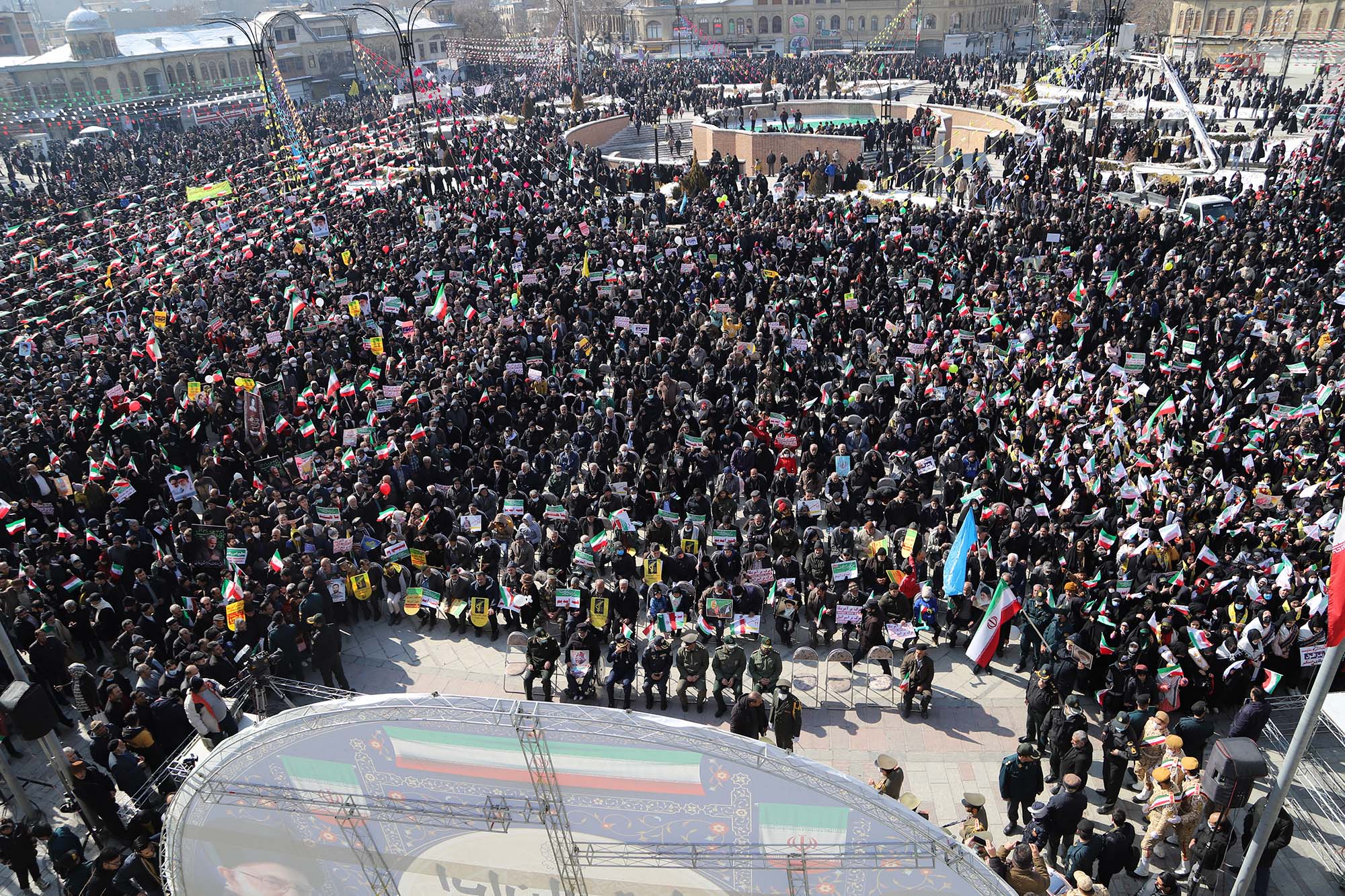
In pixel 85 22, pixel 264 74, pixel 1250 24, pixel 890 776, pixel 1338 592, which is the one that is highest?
pixel 85 22

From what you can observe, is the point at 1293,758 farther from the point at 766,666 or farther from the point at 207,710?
the point at 207,710

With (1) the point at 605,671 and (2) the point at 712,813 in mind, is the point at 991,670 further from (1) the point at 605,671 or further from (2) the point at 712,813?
(2) the point at 712,813

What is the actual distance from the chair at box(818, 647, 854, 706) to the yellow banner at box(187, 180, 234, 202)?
29949mm

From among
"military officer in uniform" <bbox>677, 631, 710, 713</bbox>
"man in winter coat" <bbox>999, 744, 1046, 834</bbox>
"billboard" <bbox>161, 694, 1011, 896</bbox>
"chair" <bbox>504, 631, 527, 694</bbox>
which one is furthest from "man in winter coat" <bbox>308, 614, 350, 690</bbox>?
"man in winter coat" <bbox>999, 744, 1046, 834</bbox>

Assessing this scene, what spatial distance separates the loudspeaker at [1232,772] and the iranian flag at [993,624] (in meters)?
2.72

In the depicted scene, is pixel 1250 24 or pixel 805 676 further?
pixel 1250 24

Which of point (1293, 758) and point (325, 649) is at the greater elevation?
point (1293, 758)

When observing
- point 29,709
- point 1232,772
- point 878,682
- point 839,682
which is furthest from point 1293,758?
point 29,709

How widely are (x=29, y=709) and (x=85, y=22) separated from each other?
84875 mm

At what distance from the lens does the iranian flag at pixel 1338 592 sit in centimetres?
623

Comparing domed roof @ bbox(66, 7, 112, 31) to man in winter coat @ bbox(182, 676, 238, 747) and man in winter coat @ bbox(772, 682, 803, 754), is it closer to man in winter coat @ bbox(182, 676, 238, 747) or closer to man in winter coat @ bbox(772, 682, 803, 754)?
man in winter coat @ bbox(182, 676, 238, 747)

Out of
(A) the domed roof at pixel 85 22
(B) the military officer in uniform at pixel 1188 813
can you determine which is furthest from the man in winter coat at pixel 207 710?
(A) the domed roof at pixel 85 22

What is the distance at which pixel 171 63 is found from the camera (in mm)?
75812

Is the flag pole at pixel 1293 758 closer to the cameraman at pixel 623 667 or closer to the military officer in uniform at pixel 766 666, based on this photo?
the military officer in uniform at pixel 766 666
